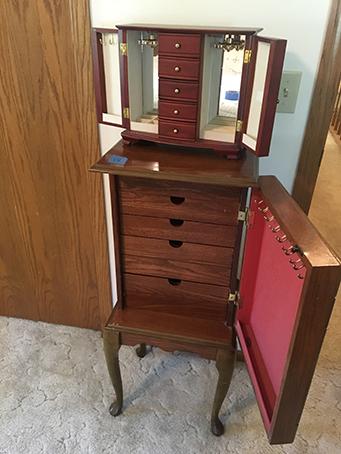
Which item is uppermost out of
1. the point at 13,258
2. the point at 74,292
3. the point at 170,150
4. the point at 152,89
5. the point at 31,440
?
the point at 152,89

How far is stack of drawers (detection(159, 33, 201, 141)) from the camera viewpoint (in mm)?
937

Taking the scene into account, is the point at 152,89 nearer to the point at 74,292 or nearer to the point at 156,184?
the point at 156,184

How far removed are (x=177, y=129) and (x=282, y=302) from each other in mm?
520

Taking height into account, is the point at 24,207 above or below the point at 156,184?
below

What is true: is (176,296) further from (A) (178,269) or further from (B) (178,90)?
(B) (178,90)

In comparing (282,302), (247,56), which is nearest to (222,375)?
(282,302)

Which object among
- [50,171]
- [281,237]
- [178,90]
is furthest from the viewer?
[50,171]

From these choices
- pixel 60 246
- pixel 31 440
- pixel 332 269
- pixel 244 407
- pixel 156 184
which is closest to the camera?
pixel 332 269

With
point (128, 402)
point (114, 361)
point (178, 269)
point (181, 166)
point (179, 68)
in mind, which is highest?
point (179, 68)

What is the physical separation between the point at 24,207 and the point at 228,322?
2.96 feet

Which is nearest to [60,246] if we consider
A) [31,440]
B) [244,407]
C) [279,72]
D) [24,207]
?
[24,207]

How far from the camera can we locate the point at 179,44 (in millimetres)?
936

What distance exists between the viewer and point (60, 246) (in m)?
1.58

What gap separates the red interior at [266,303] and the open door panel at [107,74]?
1.55ft
